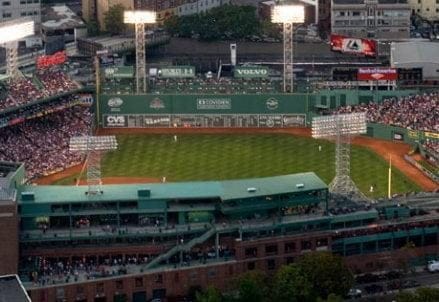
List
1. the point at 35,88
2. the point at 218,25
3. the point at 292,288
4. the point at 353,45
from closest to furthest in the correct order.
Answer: the point at 292,288 < the point at 35,88 < the point at 353,45 < the point at 218,25

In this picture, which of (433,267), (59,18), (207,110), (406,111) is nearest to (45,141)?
(207,110)

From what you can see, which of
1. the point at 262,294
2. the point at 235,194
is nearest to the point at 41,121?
the point at 235,194

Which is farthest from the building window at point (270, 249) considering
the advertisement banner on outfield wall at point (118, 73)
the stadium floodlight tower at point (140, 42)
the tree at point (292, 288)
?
the advertisement banner on outfield wall at point (118, 73)

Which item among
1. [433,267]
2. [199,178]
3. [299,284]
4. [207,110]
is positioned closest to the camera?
[299,284]

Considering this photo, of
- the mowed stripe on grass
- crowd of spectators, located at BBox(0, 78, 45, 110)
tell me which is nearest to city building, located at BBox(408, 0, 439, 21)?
the mowed stripe on grass

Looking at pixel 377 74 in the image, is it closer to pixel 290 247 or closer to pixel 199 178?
pixel 199 178

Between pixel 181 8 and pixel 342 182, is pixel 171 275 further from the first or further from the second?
pixel 181 8
